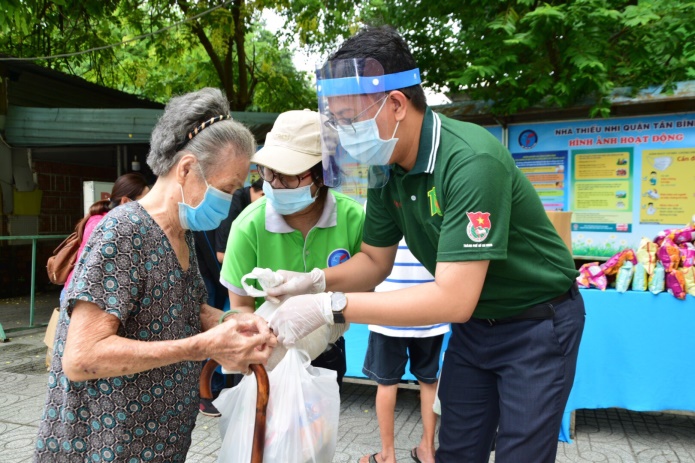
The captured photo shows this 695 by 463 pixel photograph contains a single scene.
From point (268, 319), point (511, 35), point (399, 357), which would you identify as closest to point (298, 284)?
point (268, 319)

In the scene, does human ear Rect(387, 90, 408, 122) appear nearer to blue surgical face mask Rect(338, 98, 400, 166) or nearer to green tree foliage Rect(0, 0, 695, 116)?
blue surgical face mask Rect(338, 98, 400, 166)

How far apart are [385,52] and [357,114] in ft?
0.67

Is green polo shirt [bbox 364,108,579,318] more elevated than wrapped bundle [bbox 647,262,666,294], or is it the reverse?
green polo shirt [bbox 364,108,579,318]

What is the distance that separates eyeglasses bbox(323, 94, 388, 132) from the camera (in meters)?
A: 1.68

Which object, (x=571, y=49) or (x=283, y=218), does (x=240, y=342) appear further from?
(x=571, y=49)

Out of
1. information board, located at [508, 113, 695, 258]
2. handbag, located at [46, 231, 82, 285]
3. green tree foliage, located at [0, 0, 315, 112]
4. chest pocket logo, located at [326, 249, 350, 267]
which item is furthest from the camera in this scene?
green tree foliage, located at [0, 0, 315, 112]

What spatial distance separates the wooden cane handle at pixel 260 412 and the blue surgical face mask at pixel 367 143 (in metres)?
0.74

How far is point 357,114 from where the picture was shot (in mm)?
1707

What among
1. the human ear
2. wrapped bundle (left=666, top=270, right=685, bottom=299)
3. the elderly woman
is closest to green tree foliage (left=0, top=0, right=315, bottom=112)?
the elderly woman

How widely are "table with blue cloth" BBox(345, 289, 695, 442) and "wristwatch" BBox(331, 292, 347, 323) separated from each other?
2491mm

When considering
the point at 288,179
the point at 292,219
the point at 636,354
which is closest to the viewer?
the point at 288,179

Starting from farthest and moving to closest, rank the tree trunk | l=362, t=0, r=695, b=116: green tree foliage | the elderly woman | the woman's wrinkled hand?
the tree trunk → l=362, t=0, r=695, b=116: green tree foliage → the woman's wrinkled hand → the elderly woman

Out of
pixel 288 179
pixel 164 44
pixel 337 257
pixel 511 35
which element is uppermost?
pixel 164 44

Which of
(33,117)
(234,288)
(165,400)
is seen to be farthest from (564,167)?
(33,117)
